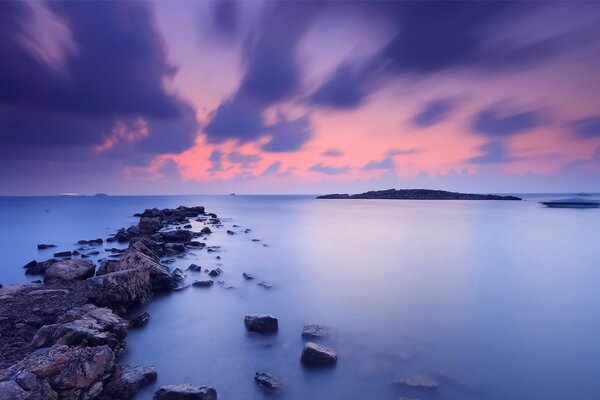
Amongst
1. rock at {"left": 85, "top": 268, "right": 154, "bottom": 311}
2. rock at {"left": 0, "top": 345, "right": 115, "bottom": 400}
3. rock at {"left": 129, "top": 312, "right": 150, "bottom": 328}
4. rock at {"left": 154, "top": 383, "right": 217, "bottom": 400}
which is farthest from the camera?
rock at {"left": 85, "top": 268, "right": 154, "bottom": 311}

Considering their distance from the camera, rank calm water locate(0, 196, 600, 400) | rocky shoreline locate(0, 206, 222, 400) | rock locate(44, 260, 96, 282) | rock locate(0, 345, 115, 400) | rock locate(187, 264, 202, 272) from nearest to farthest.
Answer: rock locate(0, 345, 115, 400) < rocky shoreline locate(0, 206, 222, 400) < calm water locate(0, 196, 600, 400) < rock locate(44, 260, 96, 282) < rock locate(187, 264, 202, 272)

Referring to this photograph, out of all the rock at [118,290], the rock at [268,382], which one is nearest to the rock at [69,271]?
the rock at [118,290]

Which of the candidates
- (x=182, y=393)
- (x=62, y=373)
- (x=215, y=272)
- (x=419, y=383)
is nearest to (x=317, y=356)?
(x=419, y=383)

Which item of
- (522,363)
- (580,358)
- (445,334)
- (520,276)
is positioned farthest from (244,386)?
(520,276)

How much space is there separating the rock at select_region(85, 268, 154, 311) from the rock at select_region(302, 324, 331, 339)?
5.46 metres

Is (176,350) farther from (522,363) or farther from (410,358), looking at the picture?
(522,363)

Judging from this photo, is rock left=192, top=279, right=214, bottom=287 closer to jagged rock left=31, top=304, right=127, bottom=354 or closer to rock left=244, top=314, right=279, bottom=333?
rock left=244, top=314, right=279, bottom=333


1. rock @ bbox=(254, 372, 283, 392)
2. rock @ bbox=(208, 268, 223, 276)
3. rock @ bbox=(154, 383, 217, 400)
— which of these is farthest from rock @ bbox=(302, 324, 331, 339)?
rock @ bbox=(208, 268, 223, 276)

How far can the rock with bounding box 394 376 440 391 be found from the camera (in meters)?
5.87

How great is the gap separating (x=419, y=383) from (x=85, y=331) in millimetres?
6534

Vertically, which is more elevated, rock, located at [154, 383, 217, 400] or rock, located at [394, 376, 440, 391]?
rock, located at [154, 383, 217, 400]

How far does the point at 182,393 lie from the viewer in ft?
17.1

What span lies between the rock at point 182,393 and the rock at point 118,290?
4667 mm

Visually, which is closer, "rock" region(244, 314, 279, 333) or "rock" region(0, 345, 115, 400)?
"rock" region(0, 345, 115, 400)
